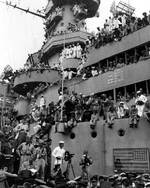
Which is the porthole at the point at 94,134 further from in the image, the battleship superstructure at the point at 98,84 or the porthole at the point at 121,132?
the porthole at the point at 121,132

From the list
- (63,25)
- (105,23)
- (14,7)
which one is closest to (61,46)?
(63,25)

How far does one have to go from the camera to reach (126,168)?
11625mm

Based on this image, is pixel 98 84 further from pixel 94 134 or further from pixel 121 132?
pixel 121 132

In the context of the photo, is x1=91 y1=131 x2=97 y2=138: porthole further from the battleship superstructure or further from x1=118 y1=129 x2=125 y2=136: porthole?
x1=118 y1=129 x2=125 y2=136: porthole

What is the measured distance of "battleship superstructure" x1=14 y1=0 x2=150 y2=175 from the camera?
468 inches

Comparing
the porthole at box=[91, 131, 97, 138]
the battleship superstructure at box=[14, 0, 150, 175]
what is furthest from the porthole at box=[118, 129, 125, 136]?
the porthole at box=[91, 131, 97, 138]

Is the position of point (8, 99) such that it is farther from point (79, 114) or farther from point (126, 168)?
point (126, 168)

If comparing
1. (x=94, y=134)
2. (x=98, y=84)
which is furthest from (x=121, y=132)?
(x=98, y=84)

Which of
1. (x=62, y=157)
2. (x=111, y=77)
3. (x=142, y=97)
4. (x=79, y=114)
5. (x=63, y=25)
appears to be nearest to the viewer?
(x=62, y=157)

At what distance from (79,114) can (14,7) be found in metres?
29.0

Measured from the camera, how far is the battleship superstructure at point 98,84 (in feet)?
39.0

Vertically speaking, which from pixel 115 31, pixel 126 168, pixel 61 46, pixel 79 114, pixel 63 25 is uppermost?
pixel 63 25

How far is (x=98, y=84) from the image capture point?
1864cm

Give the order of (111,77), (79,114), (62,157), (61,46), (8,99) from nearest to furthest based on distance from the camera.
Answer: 1. (62,157)
2. (79,114)
3. (111,77)
4. (61,46)
5. (8,99)
